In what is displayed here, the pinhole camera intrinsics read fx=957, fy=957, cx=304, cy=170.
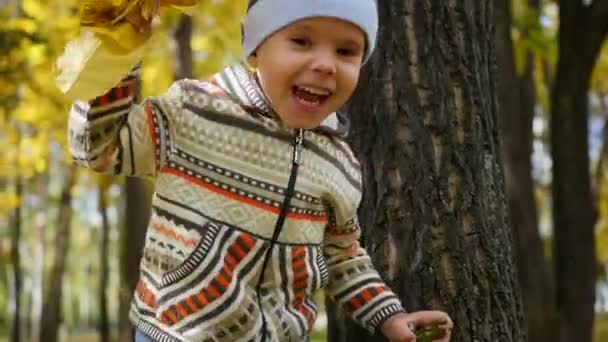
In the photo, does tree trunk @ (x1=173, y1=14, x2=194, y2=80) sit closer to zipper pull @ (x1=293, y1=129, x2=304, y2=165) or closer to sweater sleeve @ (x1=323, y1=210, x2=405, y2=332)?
sweater sleeve @ (x1=323, y1=210, x2=405, y2=332)

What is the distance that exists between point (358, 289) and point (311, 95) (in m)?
0.66

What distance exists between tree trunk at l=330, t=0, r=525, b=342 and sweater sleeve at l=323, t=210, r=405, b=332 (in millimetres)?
265

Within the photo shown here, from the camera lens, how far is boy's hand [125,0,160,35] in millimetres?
1836

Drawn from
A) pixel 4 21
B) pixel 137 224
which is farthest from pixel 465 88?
pixel 137 224

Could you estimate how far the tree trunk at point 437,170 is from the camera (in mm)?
2936

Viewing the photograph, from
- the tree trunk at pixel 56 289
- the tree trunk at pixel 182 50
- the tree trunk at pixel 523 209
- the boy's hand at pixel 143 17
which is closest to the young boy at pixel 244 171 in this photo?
the boy's hand at pixel 143 17

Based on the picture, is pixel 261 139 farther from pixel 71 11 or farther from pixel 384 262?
pixel 71 11

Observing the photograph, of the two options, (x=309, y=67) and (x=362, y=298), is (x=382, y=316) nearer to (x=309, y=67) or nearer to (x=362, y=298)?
(x=362, y=298)

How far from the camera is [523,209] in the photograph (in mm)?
6559

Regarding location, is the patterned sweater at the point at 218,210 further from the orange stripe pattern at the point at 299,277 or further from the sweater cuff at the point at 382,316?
the sweater cuff at the point at 382,316

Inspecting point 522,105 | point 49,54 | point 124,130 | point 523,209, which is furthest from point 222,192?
point 49,54

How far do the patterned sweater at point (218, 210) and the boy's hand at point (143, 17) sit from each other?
223mm

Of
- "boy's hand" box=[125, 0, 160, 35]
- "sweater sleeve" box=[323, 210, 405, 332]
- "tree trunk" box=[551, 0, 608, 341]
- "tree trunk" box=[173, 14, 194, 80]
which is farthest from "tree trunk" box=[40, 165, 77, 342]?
"boy's hand" box=[125, 0, 160, 35]

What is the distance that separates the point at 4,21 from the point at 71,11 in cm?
141
